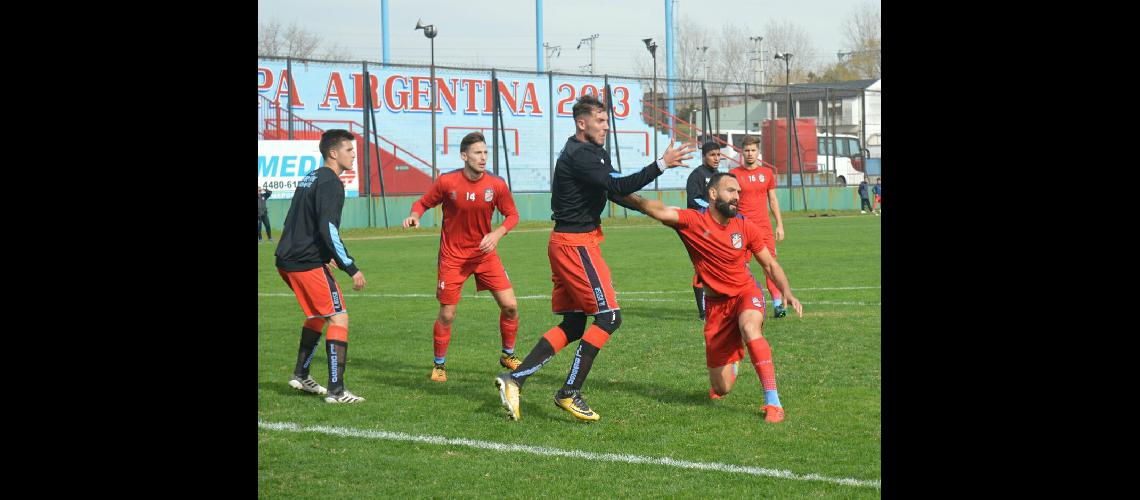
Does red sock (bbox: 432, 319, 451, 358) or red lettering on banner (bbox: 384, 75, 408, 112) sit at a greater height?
red lettering on banner (bbox: 384, 75, 408, 112)

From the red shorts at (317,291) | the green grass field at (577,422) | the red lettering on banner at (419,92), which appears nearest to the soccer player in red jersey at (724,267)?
the green grass field at (577,422)

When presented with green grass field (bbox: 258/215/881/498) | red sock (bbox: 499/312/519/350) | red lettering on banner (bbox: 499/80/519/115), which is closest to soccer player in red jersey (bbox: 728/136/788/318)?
green grass field (bbox: 258/215/881/498)

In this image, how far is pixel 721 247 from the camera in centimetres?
795

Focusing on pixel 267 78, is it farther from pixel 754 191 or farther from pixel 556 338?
pixel 556 338

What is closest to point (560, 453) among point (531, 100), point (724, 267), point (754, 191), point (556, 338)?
point (556, 338)

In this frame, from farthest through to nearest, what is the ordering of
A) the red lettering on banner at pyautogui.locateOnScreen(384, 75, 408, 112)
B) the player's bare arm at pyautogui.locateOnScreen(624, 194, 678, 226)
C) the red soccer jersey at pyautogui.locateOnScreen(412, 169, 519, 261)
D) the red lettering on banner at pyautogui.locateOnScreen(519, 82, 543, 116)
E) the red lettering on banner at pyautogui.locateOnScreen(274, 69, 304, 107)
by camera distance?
the red lettering on banner at pyautogui.locateOnScreen(519, 82, 543, 116), the red lettering on banner at pyautogui.locateOnScreen(384, 75, 408, 112), the red lettering on banner at pyautogui.locateOnScreen(274, 69, 304, 107), the red soccer jersey at pyautogui.locateOnScreen(412, 169, 519, 261), the player's bare arm at pyautogui.locateOnScreen(624, 194, 678, 226)

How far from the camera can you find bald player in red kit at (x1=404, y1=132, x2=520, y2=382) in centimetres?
955

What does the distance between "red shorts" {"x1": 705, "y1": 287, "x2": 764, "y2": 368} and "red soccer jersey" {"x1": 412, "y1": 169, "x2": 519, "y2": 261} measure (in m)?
2.35

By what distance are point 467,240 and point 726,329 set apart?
9.23ft

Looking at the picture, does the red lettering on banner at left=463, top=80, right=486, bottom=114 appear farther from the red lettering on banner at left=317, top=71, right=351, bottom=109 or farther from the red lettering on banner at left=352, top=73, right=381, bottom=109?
the red lettering on banner at left=317, top=71, right=351, bottom=109
